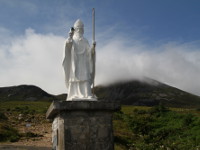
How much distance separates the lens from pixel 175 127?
3056cm

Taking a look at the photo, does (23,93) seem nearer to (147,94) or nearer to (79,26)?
(147,94)

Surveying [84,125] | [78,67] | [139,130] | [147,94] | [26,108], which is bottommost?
[139,130]

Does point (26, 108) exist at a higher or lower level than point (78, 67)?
lower

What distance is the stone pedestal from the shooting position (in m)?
8.03

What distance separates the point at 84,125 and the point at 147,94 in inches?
4401

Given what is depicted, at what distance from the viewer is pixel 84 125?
822 centimetres

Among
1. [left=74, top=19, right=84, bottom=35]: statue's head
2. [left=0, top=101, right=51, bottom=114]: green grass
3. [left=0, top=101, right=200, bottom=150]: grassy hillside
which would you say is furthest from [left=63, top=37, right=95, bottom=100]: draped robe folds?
[left=0, top=101, right=51, bottom=114]: green grass

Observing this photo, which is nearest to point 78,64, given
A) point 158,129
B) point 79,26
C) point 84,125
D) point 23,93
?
point 79,26

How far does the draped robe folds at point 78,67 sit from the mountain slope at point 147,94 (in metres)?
96.5

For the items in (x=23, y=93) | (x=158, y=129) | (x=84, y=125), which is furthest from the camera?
(x=23, y=93)

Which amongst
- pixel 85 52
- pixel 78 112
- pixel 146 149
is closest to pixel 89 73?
pixel 85 52

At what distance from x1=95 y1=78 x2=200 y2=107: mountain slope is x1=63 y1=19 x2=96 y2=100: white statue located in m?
96.5

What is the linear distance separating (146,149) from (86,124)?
10.9m

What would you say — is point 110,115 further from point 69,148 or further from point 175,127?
point 175,127
